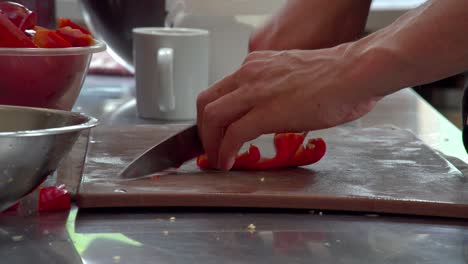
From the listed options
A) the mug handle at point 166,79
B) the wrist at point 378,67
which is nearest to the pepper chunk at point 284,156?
the wrist at point 378,67

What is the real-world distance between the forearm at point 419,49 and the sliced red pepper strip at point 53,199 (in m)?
0.32

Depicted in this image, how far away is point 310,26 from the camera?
134cm

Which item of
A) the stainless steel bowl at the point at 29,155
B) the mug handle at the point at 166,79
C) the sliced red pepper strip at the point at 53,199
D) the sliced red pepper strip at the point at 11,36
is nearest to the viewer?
the stainless steel bowl at the point at 29,155

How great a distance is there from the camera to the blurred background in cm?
158

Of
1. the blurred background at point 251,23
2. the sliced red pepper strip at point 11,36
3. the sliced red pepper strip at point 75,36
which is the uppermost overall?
the sliced red pepper strip at point 11,36

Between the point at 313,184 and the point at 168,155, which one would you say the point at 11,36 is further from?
the point at 313,184

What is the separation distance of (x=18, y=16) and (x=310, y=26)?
47 centimetres

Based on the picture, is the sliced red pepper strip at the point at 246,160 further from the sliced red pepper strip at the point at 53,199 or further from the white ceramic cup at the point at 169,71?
the white ceramic cup at the point at 169,71

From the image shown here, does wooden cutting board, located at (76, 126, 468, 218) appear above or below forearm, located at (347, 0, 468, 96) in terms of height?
below

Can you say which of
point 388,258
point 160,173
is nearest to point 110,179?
point 160,173

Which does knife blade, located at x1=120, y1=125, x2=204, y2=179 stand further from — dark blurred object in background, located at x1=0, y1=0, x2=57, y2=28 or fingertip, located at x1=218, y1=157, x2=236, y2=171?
dark blurred object in background, located at x1=0, y1=0, x2=57, y2=28

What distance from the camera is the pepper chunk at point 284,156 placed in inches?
40.8

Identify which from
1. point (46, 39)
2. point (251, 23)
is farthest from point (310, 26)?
point (46, 39)

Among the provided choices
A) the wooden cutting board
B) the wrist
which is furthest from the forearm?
the wooden cutting board
